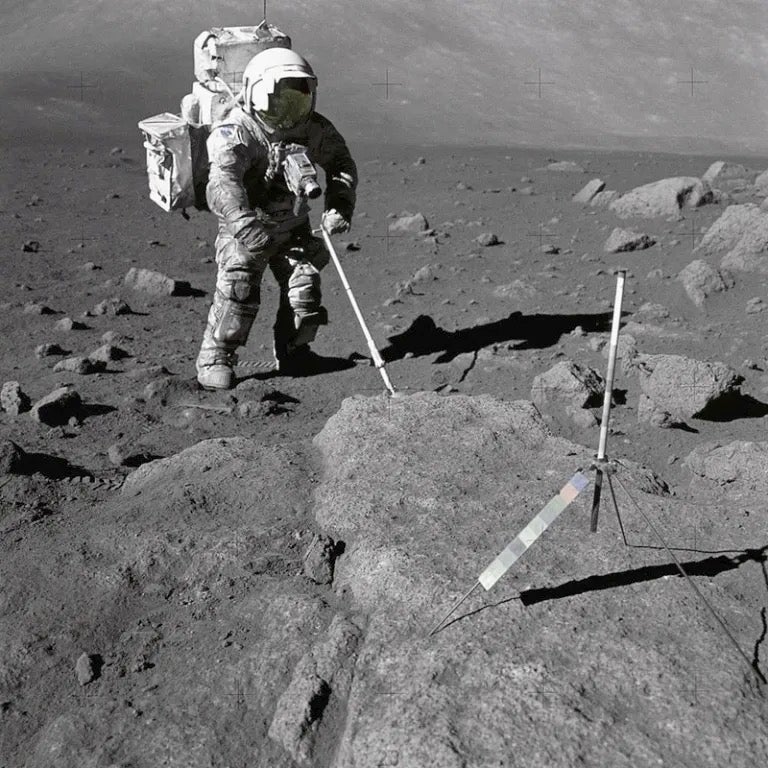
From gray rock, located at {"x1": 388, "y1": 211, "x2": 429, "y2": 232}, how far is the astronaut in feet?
9.25

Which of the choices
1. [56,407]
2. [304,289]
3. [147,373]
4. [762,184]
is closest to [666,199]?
[762,184]

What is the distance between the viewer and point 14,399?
4887mm

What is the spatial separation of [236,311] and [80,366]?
0.95 metres

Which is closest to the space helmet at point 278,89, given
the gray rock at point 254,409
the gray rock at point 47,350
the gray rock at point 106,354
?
the gray rock at point 254,409

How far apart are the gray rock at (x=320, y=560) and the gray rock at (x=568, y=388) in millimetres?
1736

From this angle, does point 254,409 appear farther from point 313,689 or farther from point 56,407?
point 313,689

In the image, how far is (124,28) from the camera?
14664 mm

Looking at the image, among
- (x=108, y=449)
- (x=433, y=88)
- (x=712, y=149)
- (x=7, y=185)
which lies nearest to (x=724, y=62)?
(x=712, y=149)

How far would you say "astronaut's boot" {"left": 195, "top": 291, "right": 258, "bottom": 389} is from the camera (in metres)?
5.29

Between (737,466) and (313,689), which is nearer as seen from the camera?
(313,689)

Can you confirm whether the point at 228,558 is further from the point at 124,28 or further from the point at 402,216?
the point at 124,28

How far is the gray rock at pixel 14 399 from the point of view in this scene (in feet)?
15.9

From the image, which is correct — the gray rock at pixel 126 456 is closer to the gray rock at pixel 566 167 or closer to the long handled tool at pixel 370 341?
the long handled tool at pixel 370 341

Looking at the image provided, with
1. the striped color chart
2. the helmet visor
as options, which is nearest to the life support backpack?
the helmet visor
